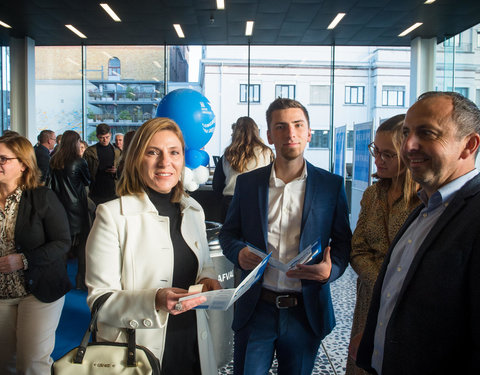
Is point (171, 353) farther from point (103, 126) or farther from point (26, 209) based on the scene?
point (103, 126)

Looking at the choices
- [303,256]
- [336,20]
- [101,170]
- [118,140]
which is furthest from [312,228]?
[336,20]

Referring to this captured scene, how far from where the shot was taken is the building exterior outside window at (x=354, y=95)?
8195 millimetres

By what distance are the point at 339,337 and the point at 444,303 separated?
259cm

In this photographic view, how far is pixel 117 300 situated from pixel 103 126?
4.66 meters

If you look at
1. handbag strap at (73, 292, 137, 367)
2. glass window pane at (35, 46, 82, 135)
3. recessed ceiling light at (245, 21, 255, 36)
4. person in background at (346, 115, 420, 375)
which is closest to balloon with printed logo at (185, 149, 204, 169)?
person in background at (346, 115, 420, 375)

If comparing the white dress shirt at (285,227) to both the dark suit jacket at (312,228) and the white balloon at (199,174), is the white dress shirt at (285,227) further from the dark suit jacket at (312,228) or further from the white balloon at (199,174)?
the white balloon at (199,174)

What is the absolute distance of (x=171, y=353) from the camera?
145cm

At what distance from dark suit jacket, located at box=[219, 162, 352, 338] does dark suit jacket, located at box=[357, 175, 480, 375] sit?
1.96ft

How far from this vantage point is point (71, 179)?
13.6 feet

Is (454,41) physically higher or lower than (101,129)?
higher

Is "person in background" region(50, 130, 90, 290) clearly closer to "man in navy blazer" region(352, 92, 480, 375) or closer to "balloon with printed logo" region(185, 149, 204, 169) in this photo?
"balloon with printed logo" region(185, 149, 204, 169)

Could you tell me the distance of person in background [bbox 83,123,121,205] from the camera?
5.36 meters

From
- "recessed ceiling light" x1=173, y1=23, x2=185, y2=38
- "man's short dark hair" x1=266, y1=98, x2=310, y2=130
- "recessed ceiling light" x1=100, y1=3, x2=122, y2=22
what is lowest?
"man's short dark hair" x1=266, y1=98, x2=310, y2=130

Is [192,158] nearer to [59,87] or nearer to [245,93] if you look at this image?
[245,93]
